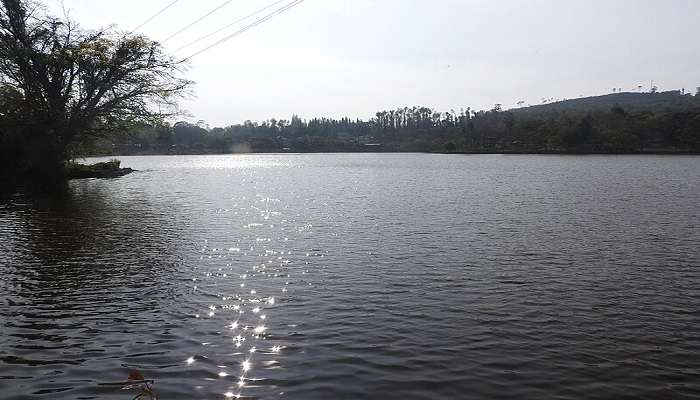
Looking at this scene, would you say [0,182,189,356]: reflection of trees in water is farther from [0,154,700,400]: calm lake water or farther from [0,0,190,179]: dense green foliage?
[0,0,190,179]: dense green foliage

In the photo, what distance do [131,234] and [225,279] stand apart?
1232 cm

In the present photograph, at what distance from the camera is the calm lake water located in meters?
10.4

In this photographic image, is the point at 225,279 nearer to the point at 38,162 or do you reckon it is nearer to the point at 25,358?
the point at 25,358

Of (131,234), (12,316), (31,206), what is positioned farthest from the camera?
(31,206)

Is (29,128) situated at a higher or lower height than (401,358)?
higher

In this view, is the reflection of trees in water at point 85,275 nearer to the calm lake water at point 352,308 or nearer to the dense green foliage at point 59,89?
the calm lake water at point 352,308

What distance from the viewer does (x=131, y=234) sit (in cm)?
2808

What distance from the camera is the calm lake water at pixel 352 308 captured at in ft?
34.2

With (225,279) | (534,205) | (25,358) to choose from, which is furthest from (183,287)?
(534,205)

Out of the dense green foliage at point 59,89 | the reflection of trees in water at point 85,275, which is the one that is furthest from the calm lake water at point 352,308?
the dense green foliage at point 59,89

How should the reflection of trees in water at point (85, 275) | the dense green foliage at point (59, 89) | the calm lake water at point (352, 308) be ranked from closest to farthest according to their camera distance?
the calm lake water at point (352, 308) < the reflection of trees in water at point (85, 275) < the dense green foliage at point (59, 89)

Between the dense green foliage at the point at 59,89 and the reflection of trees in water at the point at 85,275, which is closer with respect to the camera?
the reflection of trees in water at the point at 85,275

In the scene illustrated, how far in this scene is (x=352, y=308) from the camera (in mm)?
15352

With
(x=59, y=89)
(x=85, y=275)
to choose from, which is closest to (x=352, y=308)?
(x=85, y=275)
